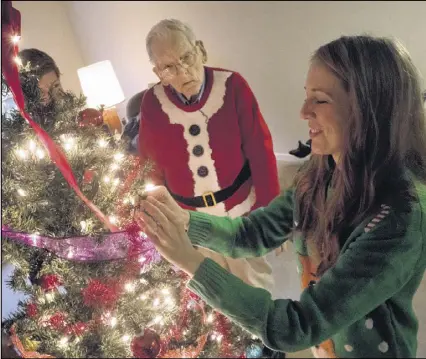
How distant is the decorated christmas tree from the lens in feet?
2.38

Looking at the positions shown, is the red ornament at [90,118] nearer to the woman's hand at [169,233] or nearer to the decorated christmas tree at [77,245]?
the decorated christmas tree at [77,245]

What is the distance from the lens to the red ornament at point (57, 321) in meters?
0.83

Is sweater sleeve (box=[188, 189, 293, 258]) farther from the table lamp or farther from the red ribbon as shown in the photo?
the table lamp

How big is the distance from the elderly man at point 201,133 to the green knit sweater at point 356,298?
322mm

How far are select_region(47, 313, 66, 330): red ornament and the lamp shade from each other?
453 millimetres

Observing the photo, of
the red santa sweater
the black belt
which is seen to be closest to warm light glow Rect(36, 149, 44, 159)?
the red santa sweater

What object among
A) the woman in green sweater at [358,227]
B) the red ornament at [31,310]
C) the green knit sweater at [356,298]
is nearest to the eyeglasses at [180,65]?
the woman in green sweater at [358,227]

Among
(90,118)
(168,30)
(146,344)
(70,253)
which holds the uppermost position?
(168,30)

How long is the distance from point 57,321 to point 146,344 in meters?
0.18

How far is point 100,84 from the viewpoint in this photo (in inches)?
40.1

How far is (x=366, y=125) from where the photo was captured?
2.01 ft

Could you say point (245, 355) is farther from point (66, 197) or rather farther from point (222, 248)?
point (66, 197)

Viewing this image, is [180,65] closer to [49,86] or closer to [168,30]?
[168,30]

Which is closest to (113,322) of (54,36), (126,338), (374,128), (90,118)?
(126,338)
